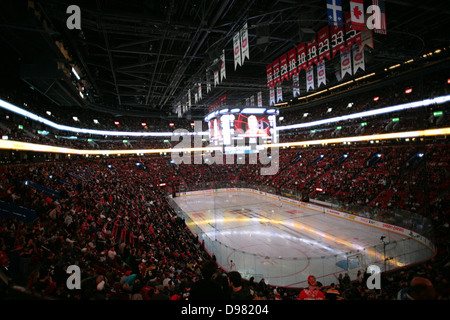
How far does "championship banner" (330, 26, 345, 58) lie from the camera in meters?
12.7

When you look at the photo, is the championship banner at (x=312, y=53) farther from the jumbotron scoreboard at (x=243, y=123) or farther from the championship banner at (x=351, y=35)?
the jumbotron scoreboard at (x=243, y=123)

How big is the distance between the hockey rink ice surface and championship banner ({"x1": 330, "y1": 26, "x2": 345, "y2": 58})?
34.5 ft

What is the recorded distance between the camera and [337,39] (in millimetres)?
13070

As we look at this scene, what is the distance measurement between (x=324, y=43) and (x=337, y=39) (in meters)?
0.93

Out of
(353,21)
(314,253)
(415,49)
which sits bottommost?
(314,253)

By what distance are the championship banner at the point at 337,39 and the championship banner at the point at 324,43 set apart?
0.29m

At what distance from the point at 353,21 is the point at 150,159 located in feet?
137

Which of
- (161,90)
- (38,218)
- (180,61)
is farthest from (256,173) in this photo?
(38,218)

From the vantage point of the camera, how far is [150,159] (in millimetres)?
45750

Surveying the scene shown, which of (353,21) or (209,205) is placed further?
(209,205)

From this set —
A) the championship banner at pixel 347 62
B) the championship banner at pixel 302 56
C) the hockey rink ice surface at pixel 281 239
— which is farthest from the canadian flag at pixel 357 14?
the hockey rink ice surface at pixel 281 239

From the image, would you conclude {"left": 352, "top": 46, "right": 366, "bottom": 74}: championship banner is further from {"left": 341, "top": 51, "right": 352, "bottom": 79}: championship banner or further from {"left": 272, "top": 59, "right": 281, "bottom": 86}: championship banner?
{"left": 272, "top": 59, "right": 281, "bottom": 86}: championship banner

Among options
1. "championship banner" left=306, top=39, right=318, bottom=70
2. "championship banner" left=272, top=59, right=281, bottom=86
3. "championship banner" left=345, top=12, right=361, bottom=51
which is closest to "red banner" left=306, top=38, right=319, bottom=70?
"championship banner" left=306, top=39, right=318, bottom=70
